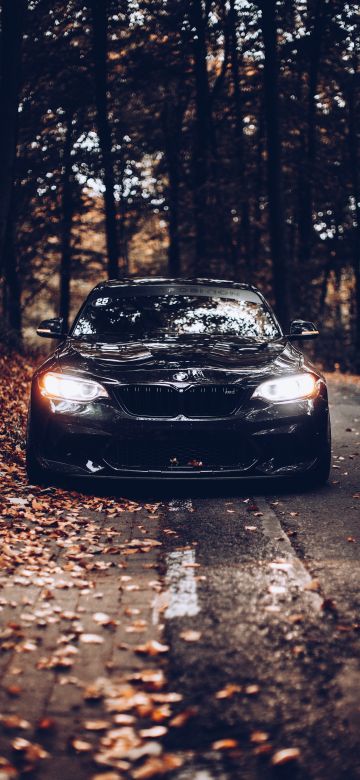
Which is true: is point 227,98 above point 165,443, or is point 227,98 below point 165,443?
above

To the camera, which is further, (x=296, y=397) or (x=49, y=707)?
(x=296, y=397)

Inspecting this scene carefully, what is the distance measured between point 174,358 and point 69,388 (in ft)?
2.64

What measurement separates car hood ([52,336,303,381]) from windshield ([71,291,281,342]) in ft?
1.04

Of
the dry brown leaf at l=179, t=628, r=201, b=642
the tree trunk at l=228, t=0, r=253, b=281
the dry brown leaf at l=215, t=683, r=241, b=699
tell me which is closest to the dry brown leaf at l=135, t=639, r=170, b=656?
the dry brown leaf at l=179, t=628, r=201, b=642

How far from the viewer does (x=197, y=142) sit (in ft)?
90.4

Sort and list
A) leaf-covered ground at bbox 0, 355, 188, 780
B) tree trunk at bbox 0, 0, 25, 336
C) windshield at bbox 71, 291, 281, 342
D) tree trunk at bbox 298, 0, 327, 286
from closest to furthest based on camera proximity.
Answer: leaf-covered ground at bbox 0, 355, 188, 780
windshield at bbox 71, 291, 281, 342
tree trunk at bbox 0, 0, 25, 336
tree trunk at bbox 298, 0, 327, 286

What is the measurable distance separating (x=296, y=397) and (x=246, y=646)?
126 inches

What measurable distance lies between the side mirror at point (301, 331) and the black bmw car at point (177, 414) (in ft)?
2.97

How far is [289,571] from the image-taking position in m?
4.87

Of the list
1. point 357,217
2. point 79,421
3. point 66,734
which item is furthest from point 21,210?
point 66,734

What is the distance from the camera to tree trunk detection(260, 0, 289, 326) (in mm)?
19516

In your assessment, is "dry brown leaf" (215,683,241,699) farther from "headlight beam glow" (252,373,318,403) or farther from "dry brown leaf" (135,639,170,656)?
"headlight beam glow" (252,373,318,403)

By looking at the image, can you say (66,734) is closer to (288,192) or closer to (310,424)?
(310,424)

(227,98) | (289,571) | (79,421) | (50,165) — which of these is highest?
(227,98)
